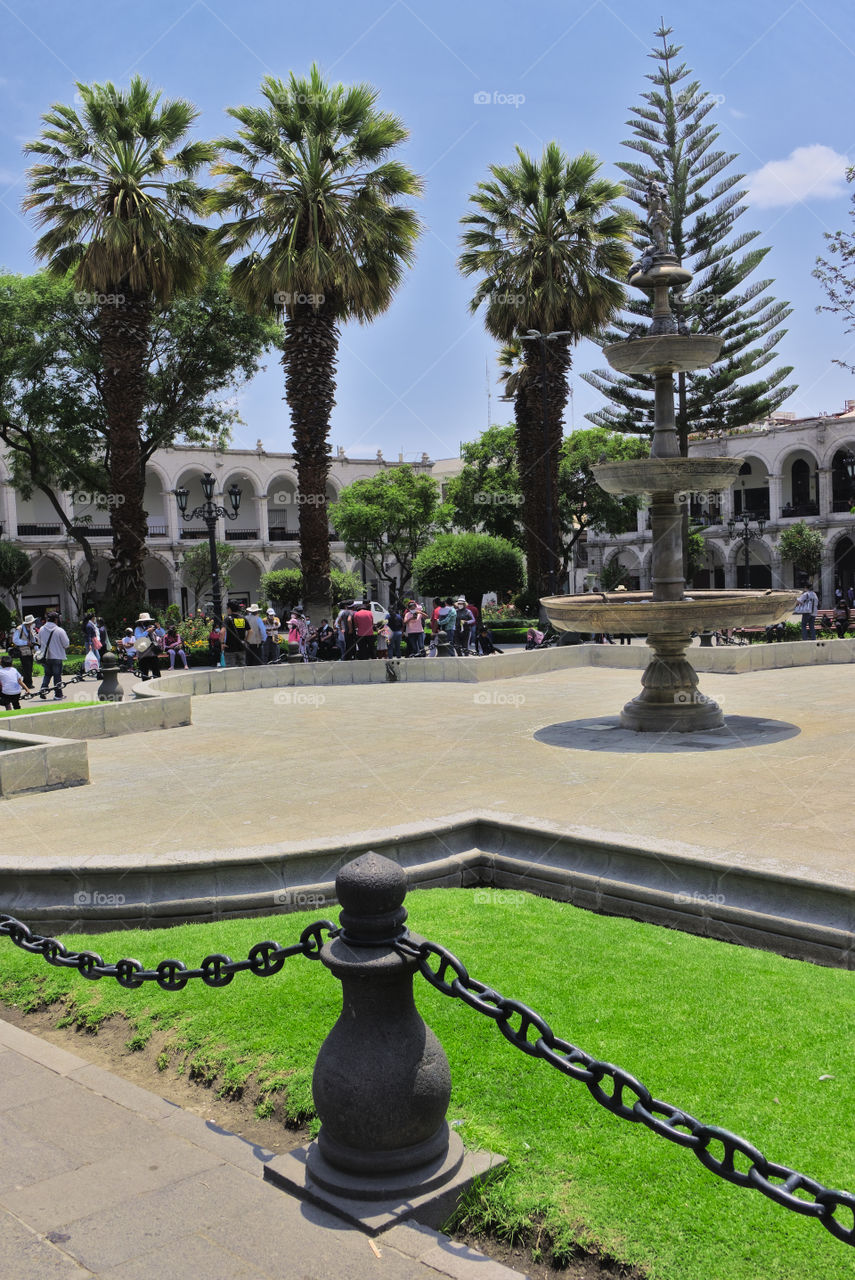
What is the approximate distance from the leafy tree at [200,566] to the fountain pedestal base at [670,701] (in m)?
33.3

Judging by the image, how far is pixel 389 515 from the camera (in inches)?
1652

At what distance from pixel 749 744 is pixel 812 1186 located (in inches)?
300

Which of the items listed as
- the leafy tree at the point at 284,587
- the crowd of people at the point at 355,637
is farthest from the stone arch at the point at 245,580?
the crowd of people at the point at 355,637

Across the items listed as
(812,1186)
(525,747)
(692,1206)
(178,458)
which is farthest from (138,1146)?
(178,458)

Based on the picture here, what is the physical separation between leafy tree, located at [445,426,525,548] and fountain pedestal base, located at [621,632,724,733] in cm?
3022

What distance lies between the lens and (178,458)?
47.4 metres

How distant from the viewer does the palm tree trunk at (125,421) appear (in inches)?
963

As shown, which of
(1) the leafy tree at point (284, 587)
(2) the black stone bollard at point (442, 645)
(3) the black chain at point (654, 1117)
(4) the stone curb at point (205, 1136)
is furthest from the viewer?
(1) the leafy tree at point (284, 587)

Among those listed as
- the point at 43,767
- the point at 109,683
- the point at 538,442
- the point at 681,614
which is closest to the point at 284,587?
the point at 538,442

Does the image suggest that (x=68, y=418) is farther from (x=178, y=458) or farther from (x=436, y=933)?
(x=436, y=933)

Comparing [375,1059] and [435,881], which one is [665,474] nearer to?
[435,881]

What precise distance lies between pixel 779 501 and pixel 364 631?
32981 millimetres

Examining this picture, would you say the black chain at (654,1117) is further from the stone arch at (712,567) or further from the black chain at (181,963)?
the stone arch at (712,567)

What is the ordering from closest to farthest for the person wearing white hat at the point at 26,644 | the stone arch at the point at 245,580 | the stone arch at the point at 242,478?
the person wearing white hat at the point at 26,644 < the stone arch at the point at 242,478 < the stone arch at the point at 245,580
